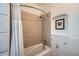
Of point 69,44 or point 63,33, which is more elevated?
point 63,33

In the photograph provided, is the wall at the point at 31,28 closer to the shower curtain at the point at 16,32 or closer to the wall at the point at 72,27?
the shower curtain at the point at 16,32

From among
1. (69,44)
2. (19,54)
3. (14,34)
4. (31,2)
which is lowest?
(19,54)

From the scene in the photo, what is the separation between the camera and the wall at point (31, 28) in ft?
4.63

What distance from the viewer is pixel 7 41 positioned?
1.39 m

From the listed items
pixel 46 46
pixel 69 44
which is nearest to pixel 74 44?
pixel 69 44

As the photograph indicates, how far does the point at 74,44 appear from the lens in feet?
4.49

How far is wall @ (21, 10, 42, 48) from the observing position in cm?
141

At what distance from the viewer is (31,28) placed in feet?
4.69

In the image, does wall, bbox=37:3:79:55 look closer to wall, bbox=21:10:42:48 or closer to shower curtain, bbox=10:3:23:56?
wall, bbox=21:10:42:48

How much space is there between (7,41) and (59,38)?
2.17 feet

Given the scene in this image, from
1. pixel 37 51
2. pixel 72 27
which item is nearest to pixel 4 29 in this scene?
pixel 37 51

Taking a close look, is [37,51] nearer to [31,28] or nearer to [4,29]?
[31,28]

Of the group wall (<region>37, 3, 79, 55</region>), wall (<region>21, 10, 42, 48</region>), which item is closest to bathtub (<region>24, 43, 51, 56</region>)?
wall (<region>21, 10, 42, 48</region>)

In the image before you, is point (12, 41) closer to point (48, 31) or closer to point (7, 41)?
point (7, 41)
